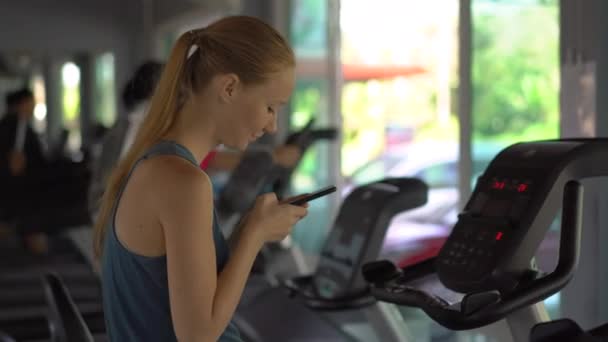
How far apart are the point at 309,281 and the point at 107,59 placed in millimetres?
9452

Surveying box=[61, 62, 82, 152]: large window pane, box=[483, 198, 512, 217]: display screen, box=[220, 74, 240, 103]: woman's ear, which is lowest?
box=[61, 62, 82, 152]: large window pane

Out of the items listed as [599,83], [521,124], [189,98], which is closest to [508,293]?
[189,98]

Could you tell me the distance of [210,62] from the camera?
4.66 feet

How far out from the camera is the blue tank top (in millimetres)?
1368

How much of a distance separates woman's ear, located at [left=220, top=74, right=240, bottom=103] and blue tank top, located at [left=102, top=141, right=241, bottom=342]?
0.34 ft

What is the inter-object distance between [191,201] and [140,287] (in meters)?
0.17

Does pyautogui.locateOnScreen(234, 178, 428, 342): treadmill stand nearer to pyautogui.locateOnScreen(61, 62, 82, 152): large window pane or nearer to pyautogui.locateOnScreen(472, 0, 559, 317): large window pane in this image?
pyautogui.locateOnScreen(472, 0, 559, 317): large window pane

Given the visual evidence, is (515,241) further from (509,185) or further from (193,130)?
(193,130)

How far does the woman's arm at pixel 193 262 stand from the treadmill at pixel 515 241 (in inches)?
17.3

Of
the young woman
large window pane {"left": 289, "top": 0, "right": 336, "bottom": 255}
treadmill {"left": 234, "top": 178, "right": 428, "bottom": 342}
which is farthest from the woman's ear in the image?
large window pane {"left": 289, "top": 0, "right": 336, "bottom": 255}

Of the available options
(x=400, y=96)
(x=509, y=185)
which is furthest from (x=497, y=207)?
(x=400, y=96)

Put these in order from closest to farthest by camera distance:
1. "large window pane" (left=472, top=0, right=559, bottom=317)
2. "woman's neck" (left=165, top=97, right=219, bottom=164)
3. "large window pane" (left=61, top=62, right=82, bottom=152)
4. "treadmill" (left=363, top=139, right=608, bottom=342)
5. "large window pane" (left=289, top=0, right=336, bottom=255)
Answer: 1. "woman's neck" (left=165, top=97, right=219, bottom=164)
2. "treadmill" (left=363, top=139, right=608, bottom=342)
3. "large window pane" (left=472, top=0, right=559, bottom=317)
4. "large window pane" (left=289, top=0, right=336, bottom=255)
5. "large window pane" (left=61, top=62, right=82, bottom=152)

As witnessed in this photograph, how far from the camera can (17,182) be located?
7262 millimetres

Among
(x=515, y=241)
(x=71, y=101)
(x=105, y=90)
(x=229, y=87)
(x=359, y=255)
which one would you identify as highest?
(x=229, y=87)
